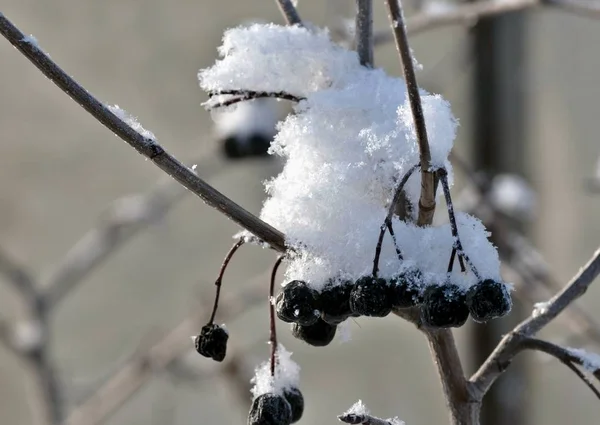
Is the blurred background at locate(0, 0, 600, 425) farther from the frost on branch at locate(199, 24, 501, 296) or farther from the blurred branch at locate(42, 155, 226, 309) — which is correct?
the frost on branch at locate(199, 24, 501, 296)

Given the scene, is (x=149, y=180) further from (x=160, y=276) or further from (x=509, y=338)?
(x=509, y=338)

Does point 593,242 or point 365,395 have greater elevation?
point 593,242

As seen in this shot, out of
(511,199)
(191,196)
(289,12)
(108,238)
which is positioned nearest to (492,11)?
(289,12)

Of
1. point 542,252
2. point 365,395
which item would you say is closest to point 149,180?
point 365,395

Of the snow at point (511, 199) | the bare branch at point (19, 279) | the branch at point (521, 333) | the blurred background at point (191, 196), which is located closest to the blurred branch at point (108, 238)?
the bare branch at point (19, 279)

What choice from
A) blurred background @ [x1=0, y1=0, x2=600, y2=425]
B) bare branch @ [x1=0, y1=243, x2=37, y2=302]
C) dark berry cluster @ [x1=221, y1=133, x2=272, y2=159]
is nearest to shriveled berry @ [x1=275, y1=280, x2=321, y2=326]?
dark berry cluster @ [x1=221, y1=133, x2=272, y2=159]
